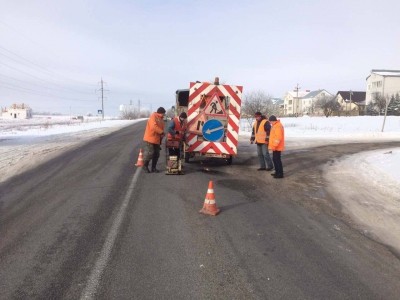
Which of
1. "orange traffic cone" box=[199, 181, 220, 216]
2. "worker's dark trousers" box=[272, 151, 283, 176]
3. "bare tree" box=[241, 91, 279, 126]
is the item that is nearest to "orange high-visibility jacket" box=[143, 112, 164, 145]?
"worker's dark trousers" box=[272, 151, 283, 176]

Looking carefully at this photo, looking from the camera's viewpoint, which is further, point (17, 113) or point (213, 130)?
point (17, 113)

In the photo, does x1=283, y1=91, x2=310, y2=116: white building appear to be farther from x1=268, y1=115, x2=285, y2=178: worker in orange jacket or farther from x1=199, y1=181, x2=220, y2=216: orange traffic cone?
x1=199, y1=181, x2=220, y2=216: orange traffic cone

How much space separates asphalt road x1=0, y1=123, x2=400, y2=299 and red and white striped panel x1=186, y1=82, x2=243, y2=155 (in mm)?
2627

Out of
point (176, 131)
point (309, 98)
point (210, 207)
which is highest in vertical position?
point (309, 98)

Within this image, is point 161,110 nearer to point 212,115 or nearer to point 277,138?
point 212,115

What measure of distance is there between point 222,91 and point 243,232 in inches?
276

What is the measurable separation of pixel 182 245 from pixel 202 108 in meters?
7.35

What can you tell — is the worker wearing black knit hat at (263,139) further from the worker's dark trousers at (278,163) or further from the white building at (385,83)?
the white building at (385,83)

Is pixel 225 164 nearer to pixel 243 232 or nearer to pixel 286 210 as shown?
pixel 286 210

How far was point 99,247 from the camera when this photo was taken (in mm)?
5195

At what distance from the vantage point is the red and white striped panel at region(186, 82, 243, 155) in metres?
12.1

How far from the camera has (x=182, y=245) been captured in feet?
17.4

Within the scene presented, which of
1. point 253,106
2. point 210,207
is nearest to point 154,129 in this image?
point 210,207

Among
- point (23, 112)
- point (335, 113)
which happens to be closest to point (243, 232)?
point (335, 113)
